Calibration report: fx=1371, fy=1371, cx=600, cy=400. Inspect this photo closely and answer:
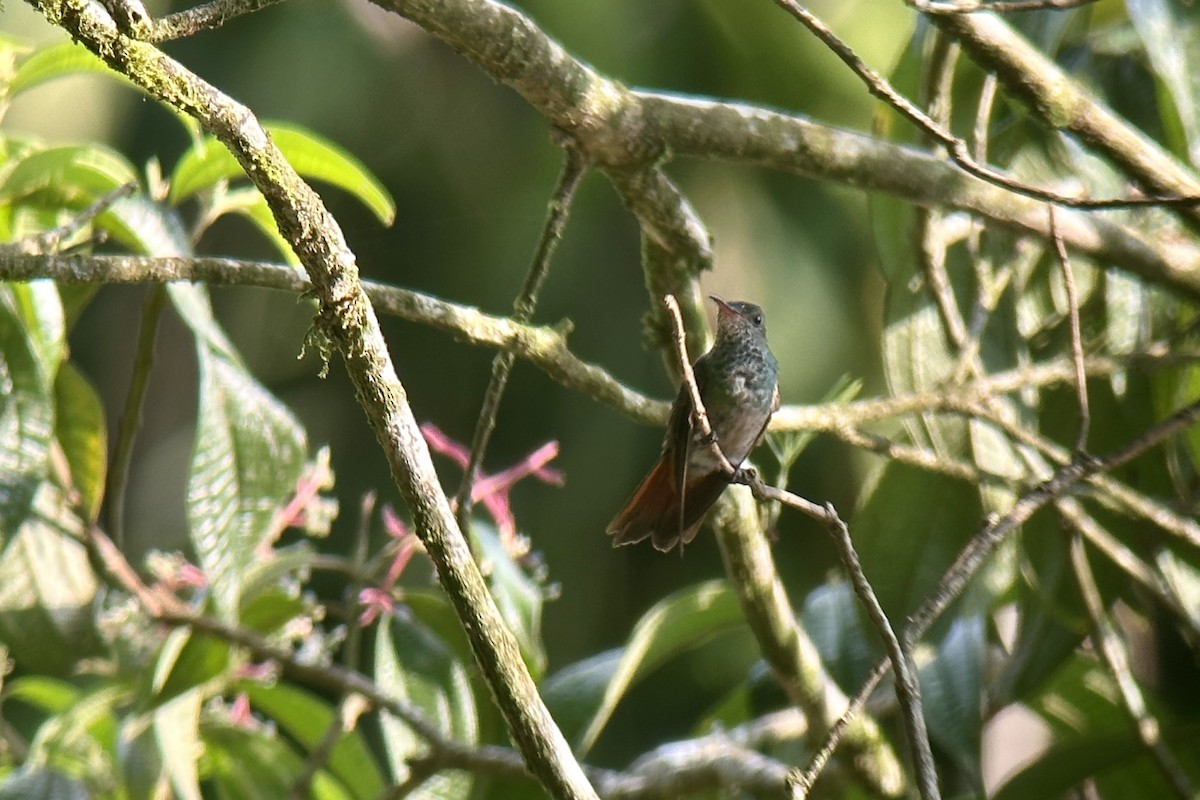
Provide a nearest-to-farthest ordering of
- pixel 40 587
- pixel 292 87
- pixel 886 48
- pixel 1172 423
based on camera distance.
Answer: pixel 1172 423, pixel 40 587, pixel 886 48, pixel 292 87

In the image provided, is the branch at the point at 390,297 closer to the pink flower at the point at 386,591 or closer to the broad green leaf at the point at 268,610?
the pink flower at the point at 386,591

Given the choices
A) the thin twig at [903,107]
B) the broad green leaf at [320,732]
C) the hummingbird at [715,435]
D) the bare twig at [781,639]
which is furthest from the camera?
the broad green leaf at [320,732]

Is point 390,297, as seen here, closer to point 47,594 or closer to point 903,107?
point 903,107

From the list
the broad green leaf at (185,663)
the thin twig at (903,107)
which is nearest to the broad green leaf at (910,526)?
the thin twig at (903,107)

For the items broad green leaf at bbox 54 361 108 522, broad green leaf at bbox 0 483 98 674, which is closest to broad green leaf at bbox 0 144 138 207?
broad green leaf at bbox 54 361 108 522

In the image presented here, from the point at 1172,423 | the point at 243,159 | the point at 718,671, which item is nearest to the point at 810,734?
the point at 1172,423

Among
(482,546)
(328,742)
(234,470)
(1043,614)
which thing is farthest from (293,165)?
(1043,614)

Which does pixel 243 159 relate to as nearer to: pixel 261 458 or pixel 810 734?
pixel 261 458
